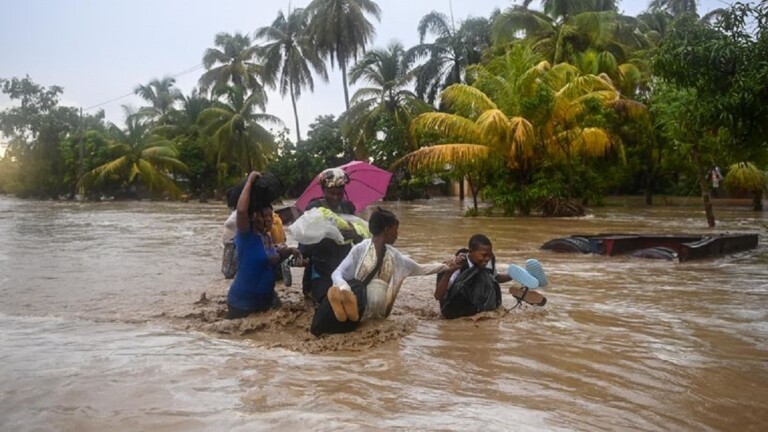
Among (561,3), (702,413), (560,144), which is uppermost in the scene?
(561,3)

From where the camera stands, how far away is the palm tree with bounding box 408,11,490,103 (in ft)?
123

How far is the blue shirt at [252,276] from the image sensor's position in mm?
5645

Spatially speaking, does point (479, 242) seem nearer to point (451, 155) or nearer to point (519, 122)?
point (519, 122)

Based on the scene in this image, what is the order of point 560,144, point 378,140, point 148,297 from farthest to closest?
point 378,140
point 560,144
point 148,297

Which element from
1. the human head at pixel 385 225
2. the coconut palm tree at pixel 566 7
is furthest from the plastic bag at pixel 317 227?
the coconut palm tree at pixel 566 7

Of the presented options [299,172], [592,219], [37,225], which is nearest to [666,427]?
[592,219]

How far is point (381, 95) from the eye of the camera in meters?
36.6

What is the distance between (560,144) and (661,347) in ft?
59.9

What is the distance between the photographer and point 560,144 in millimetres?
22688

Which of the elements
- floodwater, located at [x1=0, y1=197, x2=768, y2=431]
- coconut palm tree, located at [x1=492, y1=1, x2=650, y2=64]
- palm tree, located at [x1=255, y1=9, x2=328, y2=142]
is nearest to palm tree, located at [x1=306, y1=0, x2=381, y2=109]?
palm tree, located at [x1=255, y1=9, x2=328, y2=142]

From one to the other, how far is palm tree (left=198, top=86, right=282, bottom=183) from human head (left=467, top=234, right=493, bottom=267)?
114 ft

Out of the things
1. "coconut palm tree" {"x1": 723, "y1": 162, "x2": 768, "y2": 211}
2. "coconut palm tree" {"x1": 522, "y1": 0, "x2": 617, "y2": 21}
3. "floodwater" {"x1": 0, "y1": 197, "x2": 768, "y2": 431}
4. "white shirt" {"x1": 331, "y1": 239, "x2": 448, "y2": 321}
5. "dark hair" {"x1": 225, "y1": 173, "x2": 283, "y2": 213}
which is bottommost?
"floodwater" {"x1": 0, "y1": 197, "x2": 768, "y2": 431}

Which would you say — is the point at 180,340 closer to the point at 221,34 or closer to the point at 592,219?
the point at 592,219

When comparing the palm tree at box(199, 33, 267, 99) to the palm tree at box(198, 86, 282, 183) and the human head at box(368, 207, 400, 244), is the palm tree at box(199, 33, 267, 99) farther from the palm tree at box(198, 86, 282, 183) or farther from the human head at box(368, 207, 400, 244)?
the human head at box(368, 207, 400, 244)
